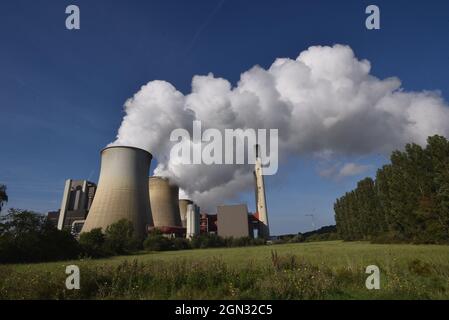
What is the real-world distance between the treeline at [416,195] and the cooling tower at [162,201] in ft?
119

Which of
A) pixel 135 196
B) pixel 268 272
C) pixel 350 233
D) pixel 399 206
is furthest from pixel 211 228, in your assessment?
pixel 268 272

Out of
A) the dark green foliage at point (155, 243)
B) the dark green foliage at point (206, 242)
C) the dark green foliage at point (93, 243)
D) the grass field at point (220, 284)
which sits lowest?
the dark green foliage at point (206, 242)

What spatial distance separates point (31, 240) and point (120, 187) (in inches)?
531

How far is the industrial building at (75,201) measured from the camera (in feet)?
246

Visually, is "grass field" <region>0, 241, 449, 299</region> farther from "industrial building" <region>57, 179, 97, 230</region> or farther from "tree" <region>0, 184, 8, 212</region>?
"industrial building" <region>57, 179, 97, 230</region>

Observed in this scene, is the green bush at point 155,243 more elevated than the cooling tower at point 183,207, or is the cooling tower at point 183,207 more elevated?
the cooling tower at point 183,207

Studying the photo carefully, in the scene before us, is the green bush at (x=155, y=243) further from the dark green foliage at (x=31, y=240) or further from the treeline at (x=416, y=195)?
the treeline at (x=416, y=195)

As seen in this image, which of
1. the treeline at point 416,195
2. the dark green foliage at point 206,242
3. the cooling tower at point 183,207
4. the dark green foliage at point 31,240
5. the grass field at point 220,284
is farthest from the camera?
the cooling tower at point 183,207

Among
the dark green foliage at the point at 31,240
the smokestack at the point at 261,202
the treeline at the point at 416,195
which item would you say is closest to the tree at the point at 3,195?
the dark green foliage at the point at 31,240

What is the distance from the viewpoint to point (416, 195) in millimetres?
33750

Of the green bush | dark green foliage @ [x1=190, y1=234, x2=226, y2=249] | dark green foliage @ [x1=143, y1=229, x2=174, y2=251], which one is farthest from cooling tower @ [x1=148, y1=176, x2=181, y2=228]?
the green bush

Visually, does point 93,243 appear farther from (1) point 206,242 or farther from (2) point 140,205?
(1) point 206,242
